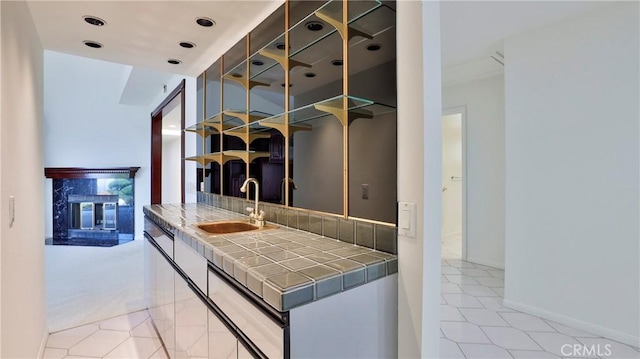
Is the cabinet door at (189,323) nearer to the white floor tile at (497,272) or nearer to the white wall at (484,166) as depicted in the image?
the white floor tile at (497,272)

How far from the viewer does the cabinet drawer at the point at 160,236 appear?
195 cm

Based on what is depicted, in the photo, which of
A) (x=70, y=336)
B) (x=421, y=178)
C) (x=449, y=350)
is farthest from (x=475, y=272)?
(x=70, y=336)

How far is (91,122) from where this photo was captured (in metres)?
6.17

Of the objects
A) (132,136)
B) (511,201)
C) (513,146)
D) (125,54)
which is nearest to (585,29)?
(513,146)

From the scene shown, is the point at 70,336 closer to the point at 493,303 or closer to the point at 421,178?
the point at 421,178

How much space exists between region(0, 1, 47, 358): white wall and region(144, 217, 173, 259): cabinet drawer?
68 centimetres

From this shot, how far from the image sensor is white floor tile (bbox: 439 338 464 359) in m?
2.06

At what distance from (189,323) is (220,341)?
1.45ft

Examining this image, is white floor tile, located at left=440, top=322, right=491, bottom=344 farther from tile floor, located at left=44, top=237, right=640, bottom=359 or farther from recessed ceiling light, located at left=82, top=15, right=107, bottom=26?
recessed ceiling light, located at left=82, top=15, right=107, bottom=26

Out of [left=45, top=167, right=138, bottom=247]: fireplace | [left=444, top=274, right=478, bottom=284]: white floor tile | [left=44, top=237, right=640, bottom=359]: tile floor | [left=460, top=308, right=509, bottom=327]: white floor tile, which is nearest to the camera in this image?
[left=44, top=237, right=640, bottom=359]: tile floor

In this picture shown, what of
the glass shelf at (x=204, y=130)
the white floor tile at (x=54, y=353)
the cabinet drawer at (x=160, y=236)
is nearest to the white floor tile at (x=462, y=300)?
the cabinet drawer at (x=160, y=236)

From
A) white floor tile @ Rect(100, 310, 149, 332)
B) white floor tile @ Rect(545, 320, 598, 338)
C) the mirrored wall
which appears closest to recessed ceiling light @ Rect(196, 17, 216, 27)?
the mirrored wall

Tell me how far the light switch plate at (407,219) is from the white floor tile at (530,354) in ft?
5.37

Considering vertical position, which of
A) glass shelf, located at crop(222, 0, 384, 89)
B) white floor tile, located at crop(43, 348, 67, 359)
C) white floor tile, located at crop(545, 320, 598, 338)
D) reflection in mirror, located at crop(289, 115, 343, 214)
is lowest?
white floor tile, located at crop(43, 348, 67, 359)
